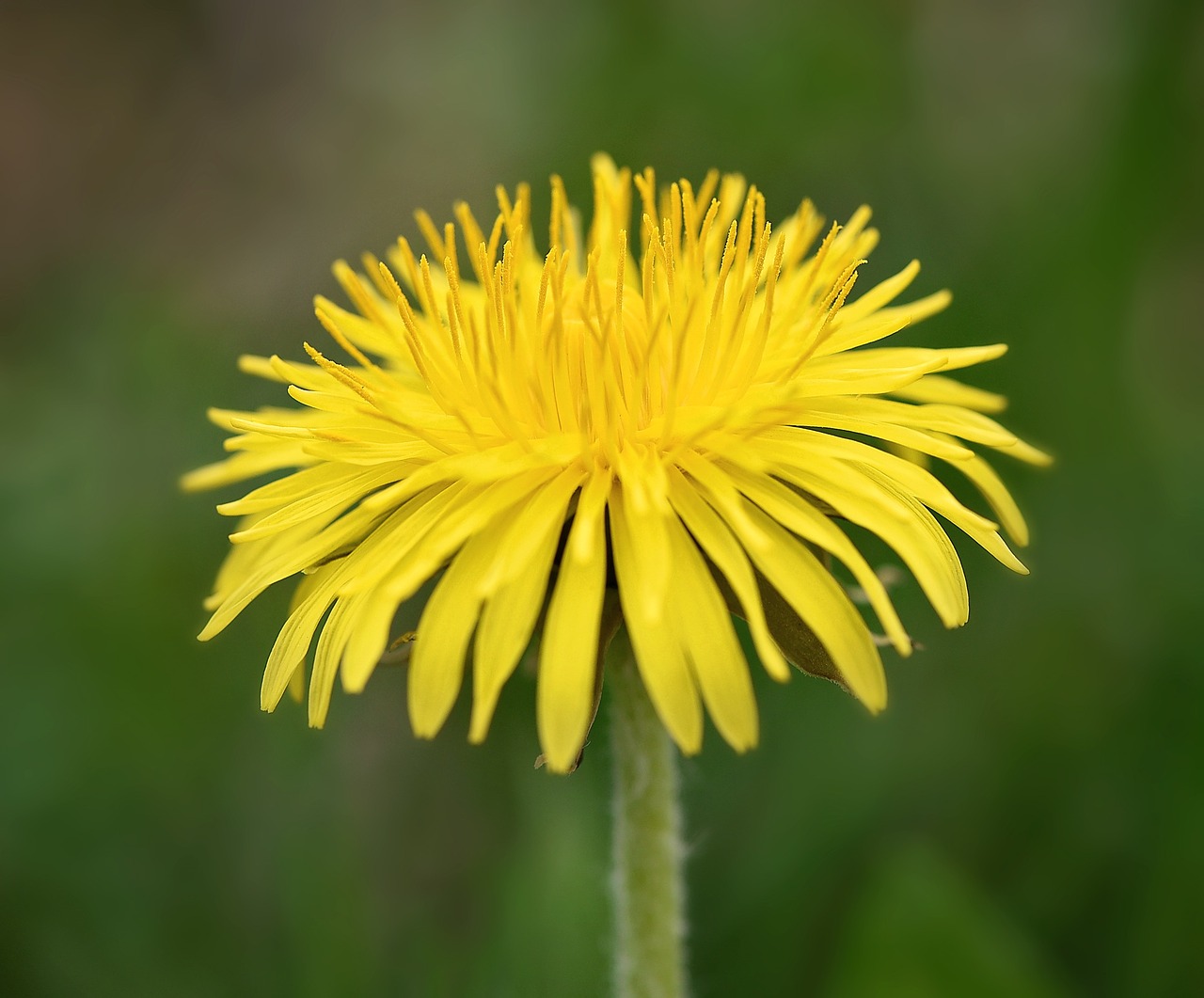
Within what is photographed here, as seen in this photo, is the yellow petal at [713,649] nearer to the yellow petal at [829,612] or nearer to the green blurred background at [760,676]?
the yellow petal at [829,612]

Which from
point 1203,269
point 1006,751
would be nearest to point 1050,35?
point 1203,269

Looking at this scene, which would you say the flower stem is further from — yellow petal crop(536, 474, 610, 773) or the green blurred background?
the green blurred background

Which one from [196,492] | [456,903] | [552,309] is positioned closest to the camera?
[552,309]

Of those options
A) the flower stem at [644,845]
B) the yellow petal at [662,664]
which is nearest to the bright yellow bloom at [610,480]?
the yellow petal at [662,664]

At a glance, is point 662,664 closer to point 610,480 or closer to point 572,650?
point 572,650

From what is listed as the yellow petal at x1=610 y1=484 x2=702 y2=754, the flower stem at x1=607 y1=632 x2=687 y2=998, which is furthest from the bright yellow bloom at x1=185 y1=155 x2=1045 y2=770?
the flower stem at x1=607 y1=632 x2=687 y2=998

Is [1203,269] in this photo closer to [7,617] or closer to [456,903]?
[456,903]
